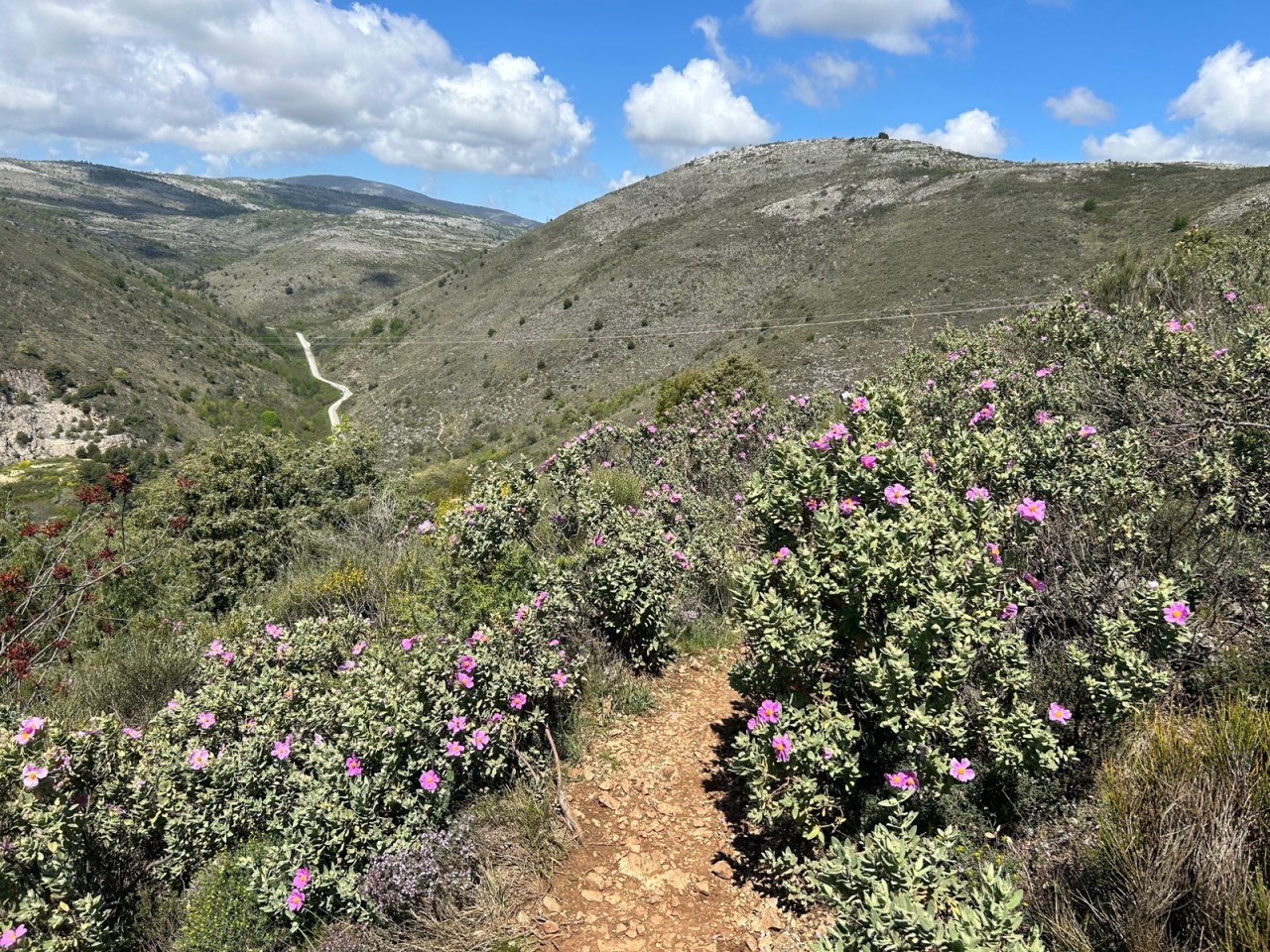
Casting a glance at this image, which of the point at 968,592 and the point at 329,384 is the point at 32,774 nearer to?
the point at 968,592

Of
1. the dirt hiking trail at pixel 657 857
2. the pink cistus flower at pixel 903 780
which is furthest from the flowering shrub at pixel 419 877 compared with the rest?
the pink cistus flower at pixel 903 780

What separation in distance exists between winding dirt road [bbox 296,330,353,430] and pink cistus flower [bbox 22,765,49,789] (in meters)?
50.8

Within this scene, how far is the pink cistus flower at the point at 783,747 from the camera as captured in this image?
2.79 metres

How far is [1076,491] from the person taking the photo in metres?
3.72

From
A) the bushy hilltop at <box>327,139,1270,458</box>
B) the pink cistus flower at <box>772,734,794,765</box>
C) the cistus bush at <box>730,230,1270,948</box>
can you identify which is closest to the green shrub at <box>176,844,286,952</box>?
the cistus bush at <box>730,230,1270,948</box>

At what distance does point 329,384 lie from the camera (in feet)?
240

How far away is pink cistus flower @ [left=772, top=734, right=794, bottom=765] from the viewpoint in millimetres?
2792

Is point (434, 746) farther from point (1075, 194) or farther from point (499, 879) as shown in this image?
point (1075, 194)

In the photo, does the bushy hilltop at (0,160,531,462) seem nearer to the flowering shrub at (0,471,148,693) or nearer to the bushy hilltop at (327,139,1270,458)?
the bushy hilltop at (327,139,1270,458)

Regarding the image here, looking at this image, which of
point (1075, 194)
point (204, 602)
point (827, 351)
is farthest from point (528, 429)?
point (1075, 194)

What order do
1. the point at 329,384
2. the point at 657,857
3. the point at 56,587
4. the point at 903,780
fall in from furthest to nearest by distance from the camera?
the point at 329,384 → the point at 56,587 → the point at 657,857 → the point at 903,780

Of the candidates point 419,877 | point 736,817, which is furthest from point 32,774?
point 736,817

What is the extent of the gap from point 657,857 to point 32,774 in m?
2.89

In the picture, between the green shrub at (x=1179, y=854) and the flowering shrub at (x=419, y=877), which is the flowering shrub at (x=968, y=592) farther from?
the flowering shrub at (x=419, y=877)
